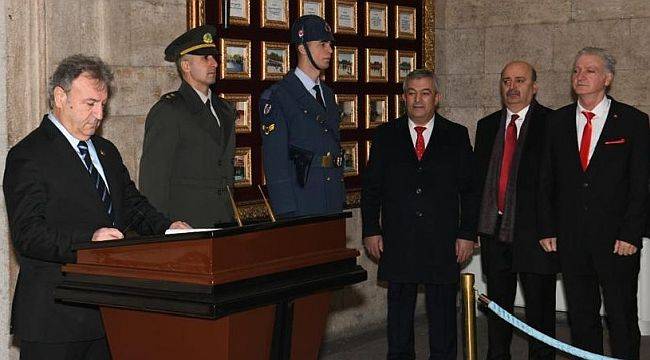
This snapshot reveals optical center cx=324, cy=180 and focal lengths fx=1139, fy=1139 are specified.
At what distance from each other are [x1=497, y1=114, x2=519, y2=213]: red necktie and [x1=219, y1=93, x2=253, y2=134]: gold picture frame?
161 cm

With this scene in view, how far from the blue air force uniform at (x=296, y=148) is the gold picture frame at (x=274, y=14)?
1139mm

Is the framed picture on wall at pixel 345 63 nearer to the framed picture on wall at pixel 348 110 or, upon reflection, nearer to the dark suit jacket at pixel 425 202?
the framed picture on wall at pixel 348 110

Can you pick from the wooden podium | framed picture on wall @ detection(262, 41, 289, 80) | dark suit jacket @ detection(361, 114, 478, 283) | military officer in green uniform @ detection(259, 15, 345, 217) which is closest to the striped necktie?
the wooden podium

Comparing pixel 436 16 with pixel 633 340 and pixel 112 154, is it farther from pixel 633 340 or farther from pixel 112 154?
pixel 112 154

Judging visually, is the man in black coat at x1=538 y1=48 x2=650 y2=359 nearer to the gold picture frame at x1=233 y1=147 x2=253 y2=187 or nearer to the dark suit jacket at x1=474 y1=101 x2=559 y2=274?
the dark suit jacket at x1=474 y1=101 x2=559 y2=274

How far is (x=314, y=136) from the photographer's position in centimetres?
603

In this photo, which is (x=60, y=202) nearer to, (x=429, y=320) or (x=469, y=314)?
(x=469, y=314)

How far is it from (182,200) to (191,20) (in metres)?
1.43

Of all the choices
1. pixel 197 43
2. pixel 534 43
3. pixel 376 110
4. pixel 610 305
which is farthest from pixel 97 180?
pixel 534 43

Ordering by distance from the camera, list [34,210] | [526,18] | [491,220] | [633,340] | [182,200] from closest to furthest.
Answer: [34,210]
[182,200]
[633,340]
[491,220]
[526,18]

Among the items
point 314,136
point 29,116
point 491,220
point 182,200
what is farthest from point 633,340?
point 29,116

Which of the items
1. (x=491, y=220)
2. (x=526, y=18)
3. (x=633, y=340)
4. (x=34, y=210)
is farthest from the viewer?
(x=526, y=18)

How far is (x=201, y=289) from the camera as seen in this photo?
137 inches

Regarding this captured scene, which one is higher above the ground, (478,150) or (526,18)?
(526,18)
